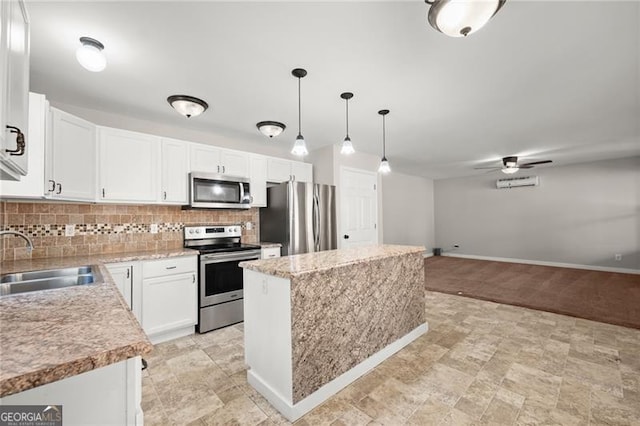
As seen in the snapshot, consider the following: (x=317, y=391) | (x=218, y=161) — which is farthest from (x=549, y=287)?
(x=218, y=161)

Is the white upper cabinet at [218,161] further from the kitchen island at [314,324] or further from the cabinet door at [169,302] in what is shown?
the kitchen island at [314,324]

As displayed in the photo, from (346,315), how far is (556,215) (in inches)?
276

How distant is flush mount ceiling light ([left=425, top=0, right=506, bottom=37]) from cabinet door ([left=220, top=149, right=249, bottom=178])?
285 cm

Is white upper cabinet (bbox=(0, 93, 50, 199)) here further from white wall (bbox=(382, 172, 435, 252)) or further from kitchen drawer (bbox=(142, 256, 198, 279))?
white wall (bbox=(382, 172, 435, 252))

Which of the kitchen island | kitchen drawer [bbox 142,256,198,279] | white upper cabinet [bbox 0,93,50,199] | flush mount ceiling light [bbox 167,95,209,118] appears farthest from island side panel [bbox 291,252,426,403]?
white upper cabinet [bbox 0,93,50,199]

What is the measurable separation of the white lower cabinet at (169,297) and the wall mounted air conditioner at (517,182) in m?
7.47

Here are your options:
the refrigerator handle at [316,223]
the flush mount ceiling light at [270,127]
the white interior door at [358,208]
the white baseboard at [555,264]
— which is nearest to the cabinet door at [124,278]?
the flush mount ceiling light at [270,127]

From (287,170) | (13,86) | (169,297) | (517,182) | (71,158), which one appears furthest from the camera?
(517,182)

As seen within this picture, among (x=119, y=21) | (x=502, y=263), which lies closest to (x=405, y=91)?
(x=119, y=21)

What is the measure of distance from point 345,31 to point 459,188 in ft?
24.5

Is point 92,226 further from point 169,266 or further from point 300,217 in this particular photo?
point 300,217

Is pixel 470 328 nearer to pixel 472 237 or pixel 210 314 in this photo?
pixel 210 314

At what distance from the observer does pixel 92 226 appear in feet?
9.55

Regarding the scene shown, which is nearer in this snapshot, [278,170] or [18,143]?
[18,143]
